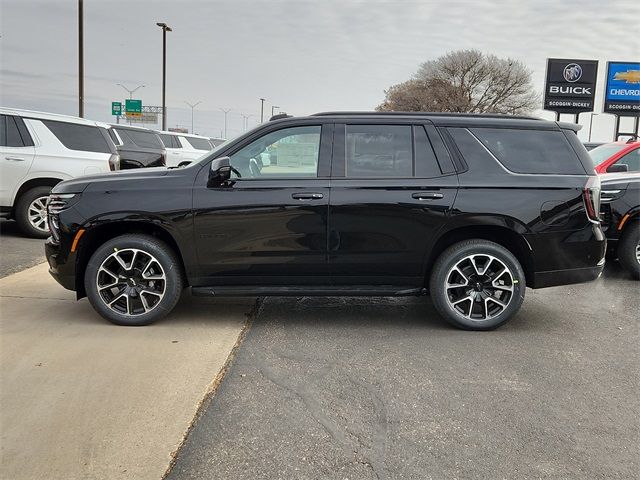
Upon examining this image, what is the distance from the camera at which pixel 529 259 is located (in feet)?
15.6

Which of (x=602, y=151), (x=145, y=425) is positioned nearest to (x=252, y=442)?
Answer: (x=145, y=425)

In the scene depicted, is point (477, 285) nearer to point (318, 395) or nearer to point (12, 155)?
point (318, 395)

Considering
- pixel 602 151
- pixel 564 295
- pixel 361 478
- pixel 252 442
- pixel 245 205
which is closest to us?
pixel 361 478

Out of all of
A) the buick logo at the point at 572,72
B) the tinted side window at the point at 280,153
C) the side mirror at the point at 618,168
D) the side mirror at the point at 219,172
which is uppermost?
the buick logo at the point at 572,72

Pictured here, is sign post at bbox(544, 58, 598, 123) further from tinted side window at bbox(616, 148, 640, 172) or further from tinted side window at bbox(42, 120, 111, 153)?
tinted side window at bbox(42, 120, 111, 153)

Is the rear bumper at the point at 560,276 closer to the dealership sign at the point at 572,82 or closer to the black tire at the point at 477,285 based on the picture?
the black tire at the point at 477,285

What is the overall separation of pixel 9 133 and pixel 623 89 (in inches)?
1220

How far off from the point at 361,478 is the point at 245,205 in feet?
8.37

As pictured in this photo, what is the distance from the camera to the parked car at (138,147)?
12.8 metres

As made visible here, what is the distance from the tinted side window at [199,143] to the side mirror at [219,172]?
44.1ft

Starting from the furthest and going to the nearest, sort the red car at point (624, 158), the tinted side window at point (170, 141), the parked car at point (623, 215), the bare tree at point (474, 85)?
the bare tree at point (474, 85)
the tinted side window at point (170, 141)
the red car at point (624, 158)
the parked car at point (623, 215)

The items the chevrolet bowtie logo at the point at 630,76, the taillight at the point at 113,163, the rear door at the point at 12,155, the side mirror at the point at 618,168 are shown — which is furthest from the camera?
the chevrolet bowtie logo at the point at 630,76

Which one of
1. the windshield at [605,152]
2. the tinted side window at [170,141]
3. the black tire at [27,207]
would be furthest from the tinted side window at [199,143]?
the windshield at [605,152]

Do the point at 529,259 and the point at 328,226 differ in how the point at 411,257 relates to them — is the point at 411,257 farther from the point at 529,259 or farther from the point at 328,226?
the point at 529,259
